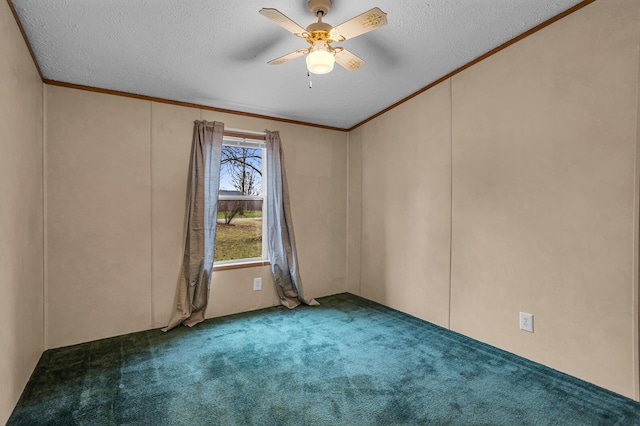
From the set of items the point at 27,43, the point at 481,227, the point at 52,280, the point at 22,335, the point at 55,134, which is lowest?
the point at 22,335

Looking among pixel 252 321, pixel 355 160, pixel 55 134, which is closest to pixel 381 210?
pixel 355 160

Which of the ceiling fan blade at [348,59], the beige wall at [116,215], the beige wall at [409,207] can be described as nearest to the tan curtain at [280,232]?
the beige wall at [116,215]

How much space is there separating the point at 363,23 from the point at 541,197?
172cm

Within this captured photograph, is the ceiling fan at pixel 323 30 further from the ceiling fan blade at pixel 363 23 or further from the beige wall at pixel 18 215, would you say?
the beige wall at pixel 18 215

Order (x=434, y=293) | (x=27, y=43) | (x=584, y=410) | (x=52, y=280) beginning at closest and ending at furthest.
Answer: (x=584, y=410), (x=27, y=43), (x=52, y=280), (x=434, y=293)

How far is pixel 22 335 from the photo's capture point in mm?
2018

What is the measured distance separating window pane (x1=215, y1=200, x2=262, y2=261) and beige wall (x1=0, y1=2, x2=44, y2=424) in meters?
1.54

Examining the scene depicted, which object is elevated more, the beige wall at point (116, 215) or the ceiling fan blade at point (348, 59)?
the ceiling fan blade at point (348, 59)

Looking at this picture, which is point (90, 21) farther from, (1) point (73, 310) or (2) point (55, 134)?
(1) point (73, 310)

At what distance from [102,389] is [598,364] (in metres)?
3.16

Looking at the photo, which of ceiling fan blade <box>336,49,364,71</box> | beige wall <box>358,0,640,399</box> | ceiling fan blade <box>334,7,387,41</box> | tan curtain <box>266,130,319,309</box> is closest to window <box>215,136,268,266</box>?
tan curtain <box>266,130,319,309</box>

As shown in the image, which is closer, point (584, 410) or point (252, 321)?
point (584, 410)

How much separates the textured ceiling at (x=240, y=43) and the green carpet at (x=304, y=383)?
7.44 feet

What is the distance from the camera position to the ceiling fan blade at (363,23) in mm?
1580
